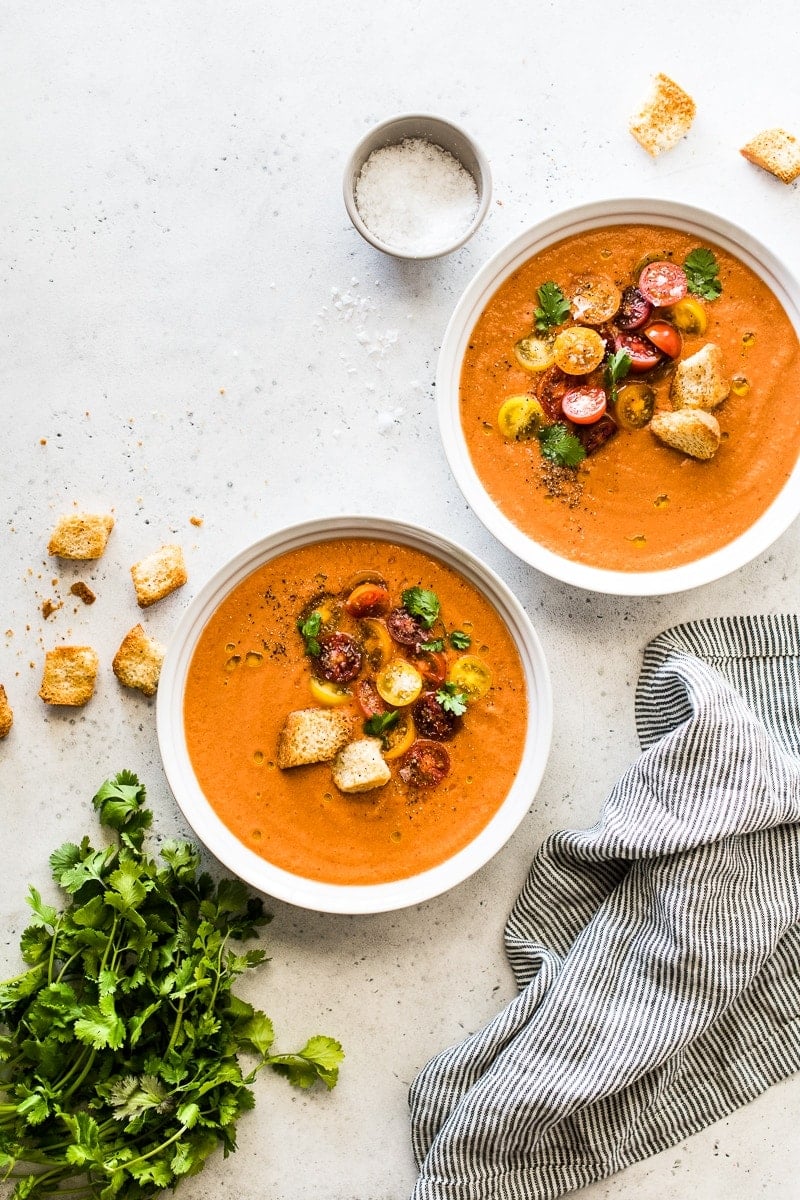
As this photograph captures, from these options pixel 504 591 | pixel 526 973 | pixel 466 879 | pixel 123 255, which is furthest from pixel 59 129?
pixel 526 973

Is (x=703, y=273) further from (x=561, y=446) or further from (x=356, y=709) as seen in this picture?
(x=356, y=709)

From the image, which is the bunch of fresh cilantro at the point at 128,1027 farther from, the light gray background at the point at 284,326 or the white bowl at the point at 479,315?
the white bowl at the point at 479,315

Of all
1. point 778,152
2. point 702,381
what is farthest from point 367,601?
point 778,152

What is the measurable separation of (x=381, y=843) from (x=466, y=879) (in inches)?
13.2

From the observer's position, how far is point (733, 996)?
10.8 ft

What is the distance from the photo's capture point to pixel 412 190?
135 inches

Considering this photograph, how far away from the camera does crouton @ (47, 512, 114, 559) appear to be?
344 centimetres

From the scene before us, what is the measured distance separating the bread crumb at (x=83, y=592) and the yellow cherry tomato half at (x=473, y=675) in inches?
51.1

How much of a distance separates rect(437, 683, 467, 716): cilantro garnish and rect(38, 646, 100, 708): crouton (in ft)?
3.97

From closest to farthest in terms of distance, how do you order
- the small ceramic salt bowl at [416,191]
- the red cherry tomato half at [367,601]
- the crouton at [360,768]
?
1. the crouton at [360,768]
2. the red cherry tomato half at [367,601]
3. the small ceramic salt bowl at [416,191]

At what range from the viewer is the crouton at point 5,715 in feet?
11.4

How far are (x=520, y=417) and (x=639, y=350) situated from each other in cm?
Answer: 45

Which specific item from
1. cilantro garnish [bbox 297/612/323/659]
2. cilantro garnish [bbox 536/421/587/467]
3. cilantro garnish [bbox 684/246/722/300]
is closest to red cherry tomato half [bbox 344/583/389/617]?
cilantro garnish [bbox 297/612/323/659]

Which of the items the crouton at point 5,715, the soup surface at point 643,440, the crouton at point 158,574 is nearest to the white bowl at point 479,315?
the soup surface at point 643,440
